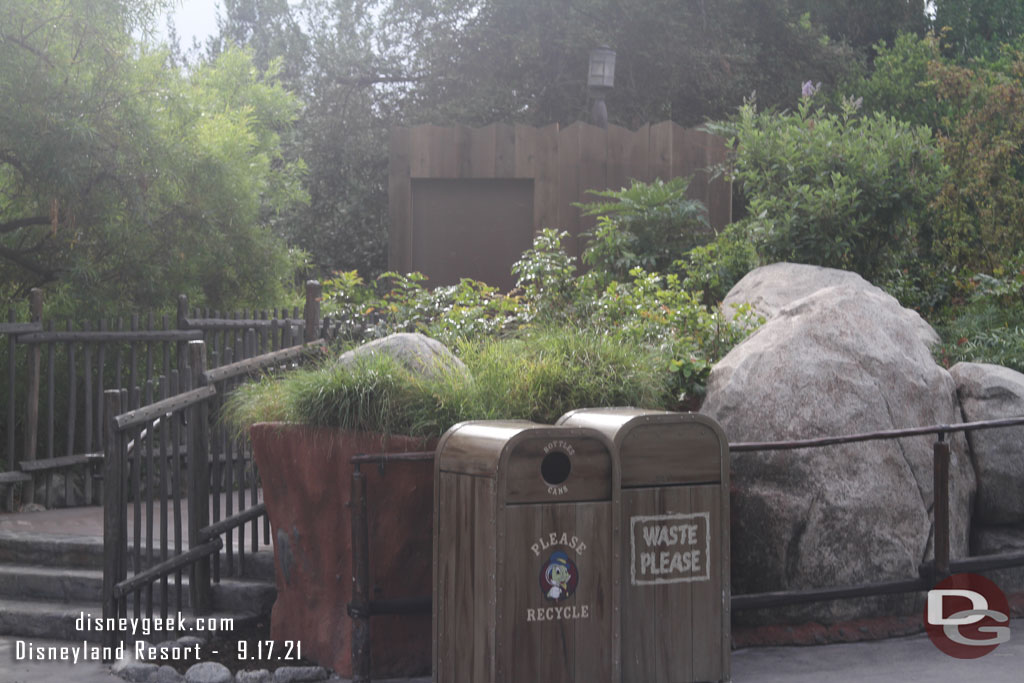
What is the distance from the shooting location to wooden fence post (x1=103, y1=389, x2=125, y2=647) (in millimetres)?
6203

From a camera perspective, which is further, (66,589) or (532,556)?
(66,589)

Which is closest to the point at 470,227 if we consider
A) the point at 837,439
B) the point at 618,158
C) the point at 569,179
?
the point at 569,179

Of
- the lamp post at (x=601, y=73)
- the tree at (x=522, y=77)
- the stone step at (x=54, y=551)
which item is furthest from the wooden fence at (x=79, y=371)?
the tree at (x=522, y=77)

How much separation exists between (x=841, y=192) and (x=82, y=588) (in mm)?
6735

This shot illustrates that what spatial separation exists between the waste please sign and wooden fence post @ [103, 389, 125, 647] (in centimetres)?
308

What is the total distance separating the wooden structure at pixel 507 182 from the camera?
12.4 meters

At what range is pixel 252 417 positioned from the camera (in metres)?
6.37

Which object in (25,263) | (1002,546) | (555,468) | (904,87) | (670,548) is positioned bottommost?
(1002,546)

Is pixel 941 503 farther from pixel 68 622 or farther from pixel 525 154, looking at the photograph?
pixel 525 154

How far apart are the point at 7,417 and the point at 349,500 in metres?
5.81

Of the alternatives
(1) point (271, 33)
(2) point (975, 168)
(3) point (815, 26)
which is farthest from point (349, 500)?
(1) point (271, 33)

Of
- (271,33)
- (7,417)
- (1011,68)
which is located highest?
(271,33)

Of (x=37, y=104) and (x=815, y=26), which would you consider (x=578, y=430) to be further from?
(x=815, y=26)

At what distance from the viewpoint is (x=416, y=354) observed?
6.57m
